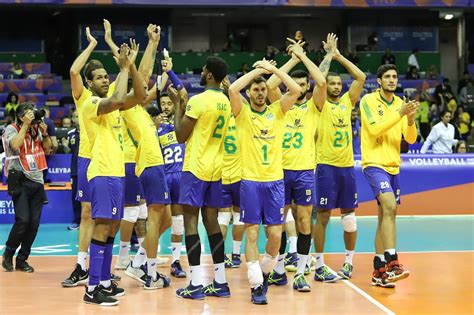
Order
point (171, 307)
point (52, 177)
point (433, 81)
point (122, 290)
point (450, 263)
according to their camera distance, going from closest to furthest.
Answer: point (171, 307)
point (122, 290)
point (450, 263)
point (52, 177)
point (433, 81)

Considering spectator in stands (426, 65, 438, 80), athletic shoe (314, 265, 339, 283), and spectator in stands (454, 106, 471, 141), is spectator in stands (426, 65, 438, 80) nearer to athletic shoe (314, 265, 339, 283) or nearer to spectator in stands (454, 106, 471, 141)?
Result: spectator in stands (454, 106, 471, 141)

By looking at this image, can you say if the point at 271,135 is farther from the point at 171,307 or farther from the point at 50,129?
the point at 50,129

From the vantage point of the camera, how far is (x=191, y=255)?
9.20 metres

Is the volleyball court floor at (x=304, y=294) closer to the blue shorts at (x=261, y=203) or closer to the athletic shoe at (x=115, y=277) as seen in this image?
the athletic shoe at (x=115, y=277)

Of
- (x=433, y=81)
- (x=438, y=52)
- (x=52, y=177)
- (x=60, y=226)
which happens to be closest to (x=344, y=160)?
(x=60, y=226)

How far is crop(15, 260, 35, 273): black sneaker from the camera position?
11000 millimetres

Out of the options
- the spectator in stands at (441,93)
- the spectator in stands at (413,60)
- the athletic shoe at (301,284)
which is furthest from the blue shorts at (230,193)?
the spectator in stands at (413,60)

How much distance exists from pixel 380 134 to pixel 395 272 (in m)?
1.61

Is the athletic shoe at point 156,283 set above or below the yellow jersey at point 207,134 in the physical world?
below

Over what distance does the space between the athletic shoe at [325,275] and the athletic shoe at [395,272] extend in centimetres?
78

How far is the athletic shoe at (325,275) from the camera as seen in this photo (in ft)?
33.6

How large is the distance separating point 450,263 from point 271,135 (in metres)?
3.88

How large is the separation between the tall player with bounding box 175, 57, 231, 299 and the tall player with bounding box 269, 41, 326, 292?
1.06m

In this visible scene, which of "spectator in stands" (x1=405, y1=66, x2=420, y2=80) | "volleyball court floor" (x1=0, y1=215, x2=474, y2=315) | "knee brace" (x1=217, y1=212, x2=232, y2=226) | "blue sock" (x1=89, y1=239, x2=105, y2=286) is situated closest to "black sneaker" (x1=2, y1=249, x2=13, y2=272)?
"volleyball court floor" (x1=0, y1=215, x2=474, y2=315)
